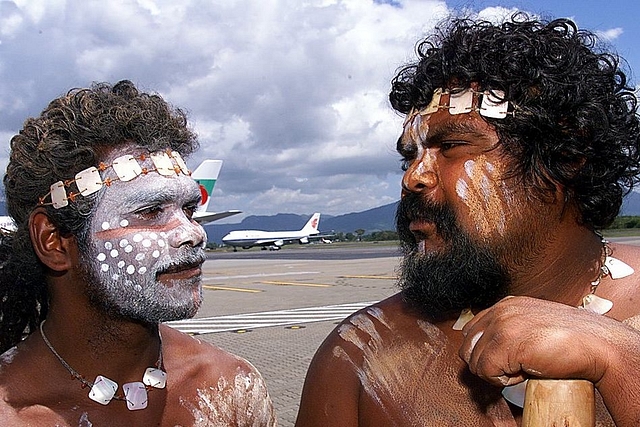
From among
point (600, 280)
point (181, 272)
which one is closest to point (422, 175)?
point (600, 280)

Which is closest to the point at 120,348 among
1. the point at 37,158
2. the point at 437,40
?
the point at 37,158

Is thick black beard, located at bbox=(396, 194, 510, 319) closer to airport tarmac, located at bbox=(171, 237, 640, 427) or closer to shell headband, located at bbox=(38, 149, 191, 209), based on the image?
airport tarmac, located at bbox=(171, 237, 640, 427)

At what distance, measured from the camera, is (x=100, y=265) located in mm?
2486

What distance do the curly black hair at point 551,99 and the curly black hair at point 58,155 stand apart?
104cm

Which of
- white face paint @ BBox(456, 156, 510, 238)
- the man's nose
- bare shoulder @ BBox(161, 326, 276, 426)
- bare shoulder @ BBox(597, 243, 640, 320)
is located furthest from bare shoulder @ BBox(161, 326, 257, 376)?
bare shoulder @ BBox(597, 243, 640, 320)

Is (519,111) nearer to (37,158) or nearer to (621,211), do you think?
(621,211)

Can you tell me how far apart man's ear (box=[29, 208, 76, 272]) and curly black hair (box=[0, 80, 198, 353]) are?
0.03 metres

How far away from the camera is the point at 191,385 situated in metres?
2.67

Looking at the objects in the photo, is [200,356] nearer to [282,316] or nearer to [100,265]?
[100,265]

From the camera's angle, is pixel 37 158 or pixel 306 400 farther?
pixel 37 158

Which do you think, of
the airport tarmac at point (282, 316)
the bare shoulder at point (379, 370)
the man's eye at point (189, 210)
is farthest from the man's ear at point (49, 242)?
the airport tarmac at point (282, 316)

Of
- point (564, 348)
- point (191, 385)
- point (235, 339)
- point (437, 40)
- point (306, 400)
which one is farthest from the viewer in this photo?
point (235, 339)

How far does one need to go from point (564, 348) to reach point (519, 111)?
2.94ft

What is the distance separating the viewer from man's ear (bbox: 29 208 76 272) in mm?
2496
